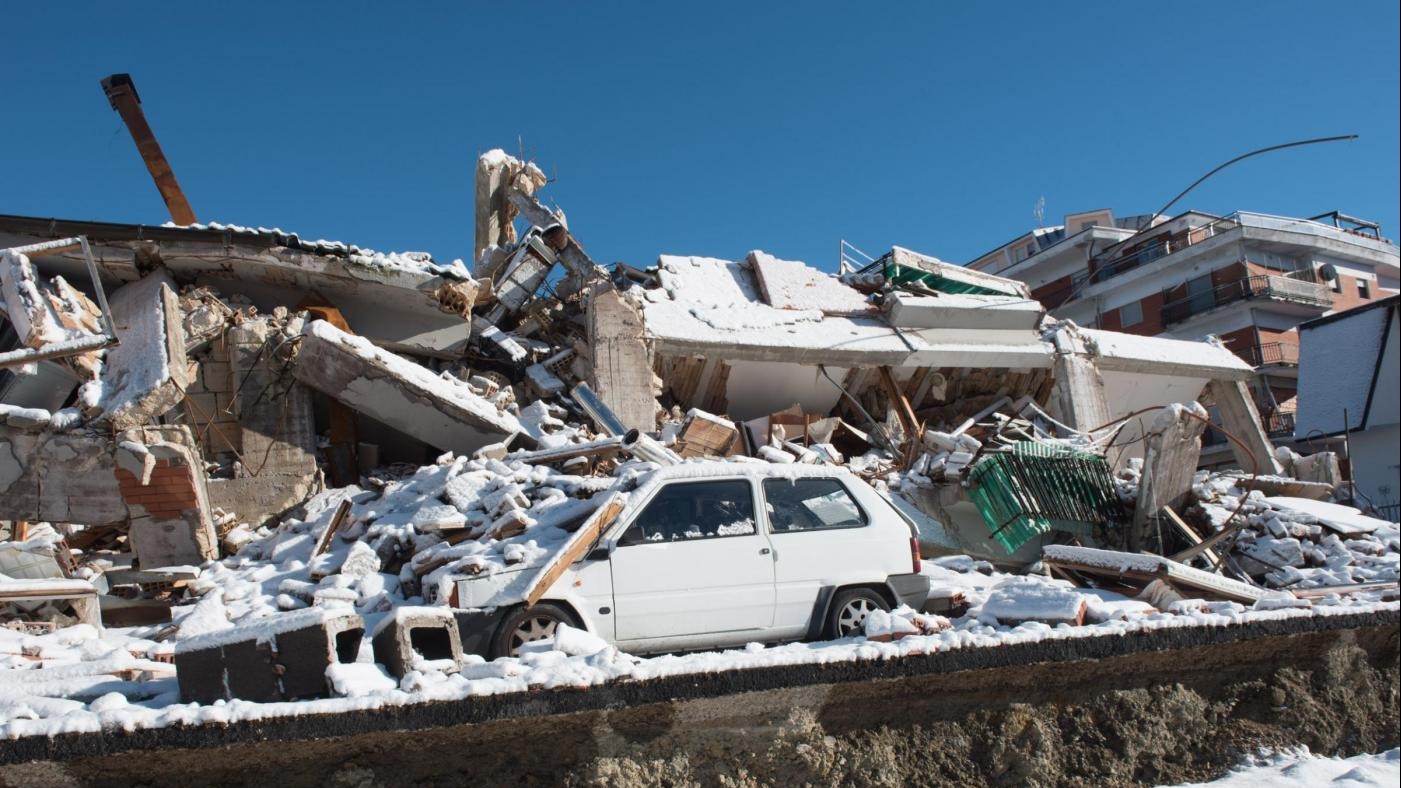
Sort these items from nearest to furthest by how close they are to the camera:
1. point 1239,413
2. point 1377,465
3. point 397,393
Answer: point 397,393
point 1239,413
point 1377,465

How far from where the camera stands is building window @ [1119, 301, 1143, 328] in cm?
3678

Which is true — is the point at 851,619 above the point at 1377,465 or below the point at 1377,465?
below

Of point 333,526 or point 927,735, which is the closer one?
point 927,735

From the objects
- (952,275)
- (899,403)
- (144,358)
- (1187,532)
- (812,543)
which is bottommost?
(1187,532)

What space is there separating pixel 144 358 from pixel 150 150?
24.2 ft

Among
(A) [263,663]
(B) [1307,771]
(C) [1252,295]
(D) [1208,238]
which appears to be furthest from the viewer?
(D) [1208,238]

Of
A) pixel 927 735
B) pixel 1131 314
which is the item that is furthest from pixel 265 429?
pixel 1131 314

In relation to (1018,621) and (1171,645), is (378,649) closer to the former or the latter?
(1018,621)

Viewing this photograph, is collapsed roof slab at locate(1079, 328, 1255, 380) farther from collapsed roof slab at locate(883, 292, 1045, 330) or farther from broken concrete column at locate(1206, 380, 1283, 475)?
collapsed roof slab at locate(883, 292, 1045, 330)

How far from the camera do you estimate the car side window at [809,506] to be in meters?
7.05

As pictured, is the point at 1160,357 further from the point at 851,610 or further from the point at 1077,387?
the point at 851,610

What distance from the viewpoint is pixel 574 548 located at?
6.56 m

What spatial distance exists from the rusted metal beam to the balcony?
30448 mm

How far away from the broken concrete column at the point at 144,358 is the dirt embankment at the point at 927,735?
7.10 meters
